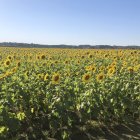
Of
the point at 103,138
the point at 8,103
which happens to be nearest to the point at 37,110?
the point at 8,103

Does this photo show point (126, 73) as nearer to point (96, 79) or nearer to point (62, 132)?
point (96, 79)

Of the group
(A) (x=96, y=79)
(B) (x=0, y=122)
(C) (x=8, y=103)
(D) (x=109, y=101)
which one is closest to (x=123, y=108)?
(D) (x=109, y=101)

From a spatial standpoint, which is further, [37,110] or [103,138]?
[37,110]

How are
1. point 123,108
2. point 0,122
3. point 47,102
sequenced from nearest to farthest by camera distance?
point 0,122, point 47,102, point 123,108

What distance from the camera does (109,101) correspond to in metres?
8.34

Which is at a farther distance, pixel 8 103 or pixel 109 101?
pixel 109 101

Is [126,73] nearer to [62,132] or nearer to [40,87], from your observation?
[40,87]

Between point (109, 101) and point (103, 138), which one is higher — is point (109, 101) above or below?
above

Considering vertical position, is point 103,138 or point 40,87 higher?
point 40,87

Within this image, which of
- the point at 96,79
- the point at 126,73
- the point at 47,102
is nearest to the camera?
the point at 47,102

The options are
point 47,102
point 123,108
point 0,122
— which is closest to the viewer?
point 0,122

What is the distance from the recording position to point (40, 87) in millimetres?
→ 8539

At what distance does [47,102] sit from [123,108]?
6.13 ft

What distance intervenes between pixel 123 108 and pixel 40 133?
83.5 inches
